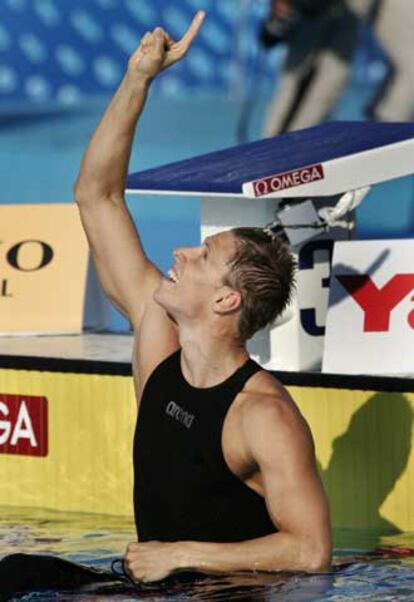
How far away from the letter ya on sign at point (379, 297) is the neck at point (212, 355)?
186 cm

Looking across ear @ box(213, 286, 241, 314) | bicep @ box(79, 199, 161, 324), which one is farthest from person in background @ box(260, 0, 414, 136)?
ear @ box(213, 286, 241, 314)

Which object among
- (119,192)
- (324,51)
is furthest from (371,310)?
(324,51)

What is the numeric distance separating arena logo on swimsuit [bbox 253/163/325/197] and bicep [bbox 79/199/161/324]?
134cm

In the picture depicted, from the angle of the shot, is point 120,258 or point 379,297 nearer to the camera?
point 120,258

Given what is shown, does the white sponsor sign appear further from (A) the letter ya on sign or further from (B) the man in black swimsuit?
(B) the man in black swimsuit

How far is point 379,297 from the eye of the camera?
6.67 m

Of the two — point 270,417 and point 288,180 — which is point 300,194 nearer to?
point 288,180

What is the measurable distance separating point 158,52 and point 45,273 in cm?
308

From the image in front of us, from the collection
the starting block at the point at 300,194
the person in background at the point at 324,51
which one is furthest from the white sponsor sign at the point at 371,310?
the person in background at the point at 324,51

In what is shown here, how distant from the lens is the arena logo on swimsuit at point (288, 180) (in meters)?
6.59

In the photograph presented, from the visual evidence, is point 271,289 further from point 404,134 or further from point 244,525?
point 404,134

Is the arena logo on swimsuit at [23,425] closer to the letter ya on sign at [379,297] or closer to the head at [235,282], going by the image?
the letter ya on sign at [379,297]

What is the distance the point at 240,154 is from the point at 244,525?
109 inches

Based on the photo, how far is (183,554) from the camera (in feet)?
15.4
